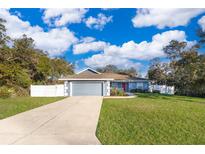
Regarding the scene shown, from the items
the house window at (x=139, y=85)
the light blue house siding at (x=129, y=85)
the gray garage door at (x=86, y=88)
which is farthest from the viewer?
the house window at (x=139, y=85)

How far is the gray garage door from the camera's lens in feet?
90.2

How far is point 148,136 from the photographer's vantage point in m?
7.08

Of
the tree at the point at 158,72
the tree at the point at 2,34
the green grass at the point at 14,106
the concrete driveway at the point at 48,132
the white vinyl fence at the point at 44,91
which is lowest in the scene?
the green grass at the point at 14,106

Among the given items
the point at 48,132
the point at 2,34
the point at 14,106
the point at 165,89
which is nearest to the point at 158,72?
the point at 165,89

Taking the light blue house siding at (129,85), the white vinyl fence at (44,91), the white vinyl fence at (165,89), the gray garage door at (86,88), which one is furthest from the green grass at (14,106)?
the white vinyl fence at (165,89)

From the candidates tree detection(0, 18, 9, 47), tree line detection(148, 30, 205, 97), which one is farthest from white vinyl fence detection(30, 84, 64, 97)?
tree line detection(148, 30, 205, 97)

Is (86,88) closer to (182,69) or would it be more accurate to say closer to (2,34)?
(2,34)

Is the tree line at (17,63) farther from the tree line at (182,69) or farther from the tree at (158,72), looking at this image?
the tree at (158,72)

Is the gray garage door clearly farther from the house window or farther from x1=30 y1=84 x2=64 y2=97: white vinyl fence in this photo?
the house window

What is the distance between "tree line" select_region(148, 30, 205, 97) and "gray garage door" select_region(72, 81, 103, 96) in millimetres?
10498

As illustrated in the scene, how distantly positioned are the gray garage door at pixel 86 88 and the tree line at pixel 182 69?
10.5 metres

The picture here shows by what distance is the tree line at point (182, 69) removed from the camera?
78.7 feet

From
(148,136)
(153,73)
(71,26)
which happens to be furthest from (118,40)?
(148,136)

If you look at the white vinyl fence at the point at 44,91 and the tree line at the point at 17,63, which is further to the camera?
the white vinyl fence at the point at 44,91
